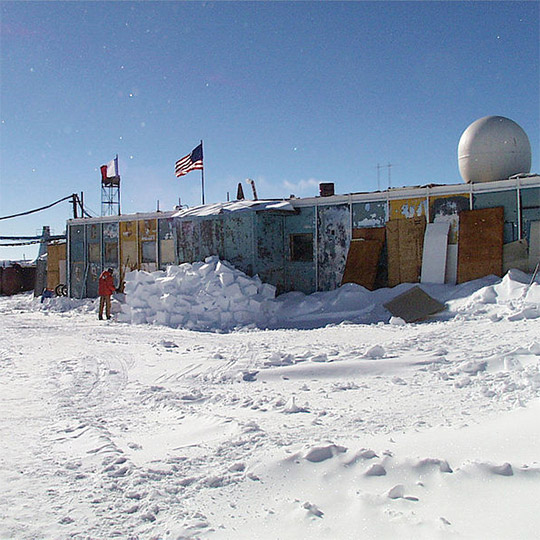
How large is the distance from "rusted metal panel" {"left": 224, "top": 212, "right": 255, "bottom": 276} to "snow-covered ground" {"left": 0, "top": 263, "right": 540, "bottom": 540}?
617 cm

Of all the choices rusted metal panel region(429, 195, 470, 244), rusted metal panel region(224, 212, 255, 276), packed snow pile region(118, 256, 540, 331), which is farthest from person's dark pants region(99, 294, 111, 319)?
rusted metal panel region(429, 195, 470, 244)

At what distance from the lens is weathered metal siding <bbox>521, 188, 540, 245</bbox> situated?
12.9 metres

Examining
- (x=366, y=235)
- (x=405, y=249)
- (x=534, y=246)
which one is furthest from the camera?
(x=366, y=235)

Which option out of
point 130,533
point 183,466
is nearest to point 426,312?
point 183,466

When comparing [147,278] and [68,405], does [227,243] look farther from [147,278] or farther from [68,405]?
[68,405]

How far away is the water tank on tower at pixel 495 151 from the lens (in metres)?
14.4

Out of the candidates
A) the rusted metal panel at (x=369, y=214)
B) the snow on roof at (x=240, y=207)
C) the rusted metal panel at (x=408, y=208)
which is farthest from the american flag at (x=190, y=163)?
the rusted metal panel at (x=408, y=208)

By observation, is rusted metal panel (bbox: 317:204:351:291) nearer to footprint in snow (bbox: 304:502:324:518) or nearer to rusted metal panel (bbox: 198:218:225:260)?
rusted metal panel (bbox: 198:218:225:260)

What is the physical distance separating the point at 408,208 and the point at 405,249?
3.80ft

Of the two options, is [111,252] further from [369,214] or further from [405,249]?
[405,249]

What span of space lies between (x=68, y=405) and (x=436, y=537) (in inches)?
184

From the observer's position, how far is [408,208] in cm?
1478

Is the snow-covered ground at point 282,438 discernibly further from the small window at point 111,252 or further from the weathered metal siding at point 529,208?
the small window at point 111,252

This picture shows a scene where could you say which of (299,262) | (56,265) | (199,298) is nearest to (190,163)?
(299,262)
